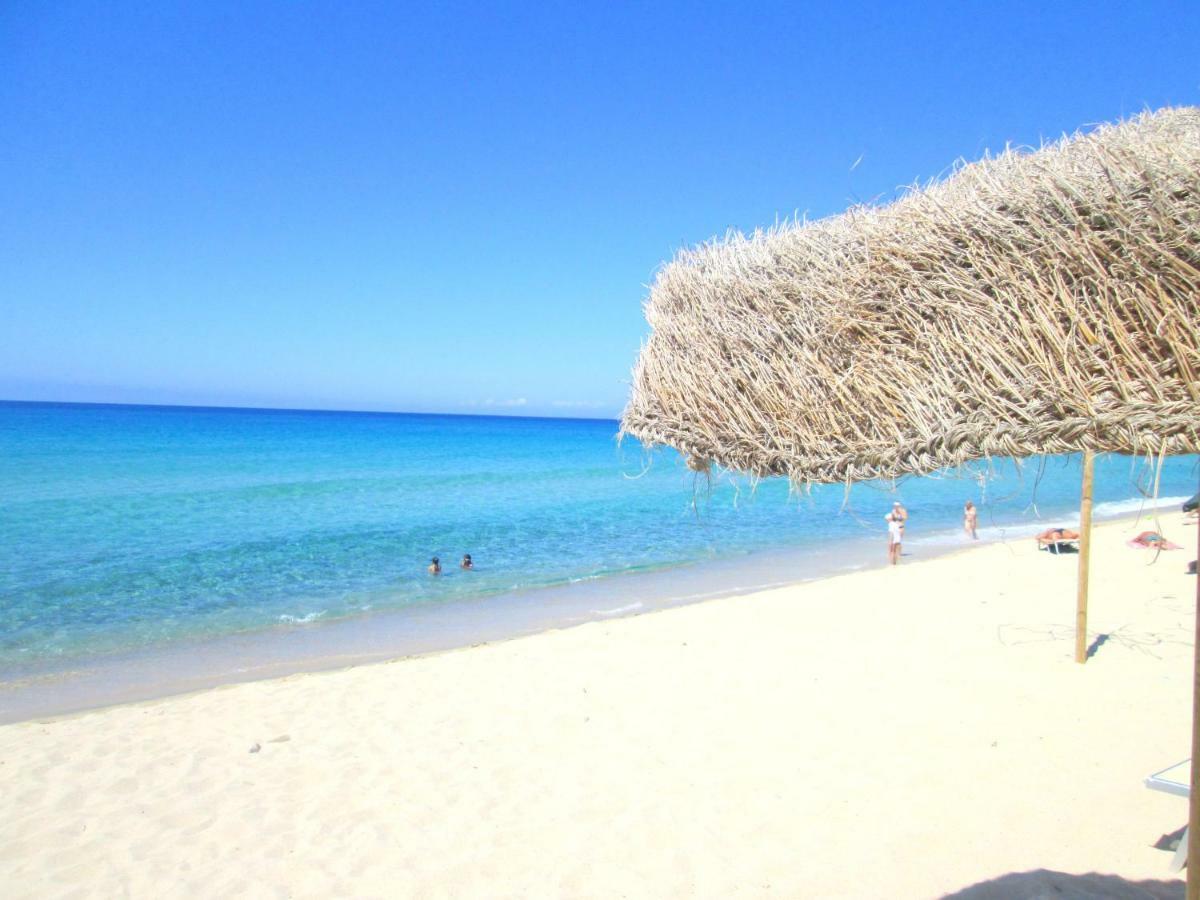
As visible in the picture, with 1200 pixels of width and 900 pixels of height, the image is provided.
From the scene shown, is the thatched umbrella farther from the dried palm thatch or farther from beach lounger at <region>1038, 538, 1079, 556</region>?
beach lounger at <region>1038, 538, 1079, 556</region>

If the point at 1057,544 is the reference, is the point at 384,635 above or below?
below

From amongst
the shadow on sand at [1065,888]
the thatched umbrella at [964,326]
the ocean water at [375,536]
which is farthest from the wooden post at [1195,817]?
the shadow on sand at [1065,888]

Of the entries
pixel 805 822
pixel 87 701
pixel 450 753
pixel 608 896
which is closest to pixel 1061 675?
pixel 805 822

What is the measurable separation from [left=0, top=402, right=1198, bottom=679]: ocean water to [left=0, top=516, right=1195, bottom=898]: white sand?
1838 millimetres

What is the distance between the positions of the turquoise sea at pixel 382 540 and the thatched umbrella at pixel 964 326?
7.6 inches

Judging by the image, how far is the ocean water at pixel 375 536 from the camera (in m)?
10.4

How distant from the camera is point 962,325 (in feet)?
5.71

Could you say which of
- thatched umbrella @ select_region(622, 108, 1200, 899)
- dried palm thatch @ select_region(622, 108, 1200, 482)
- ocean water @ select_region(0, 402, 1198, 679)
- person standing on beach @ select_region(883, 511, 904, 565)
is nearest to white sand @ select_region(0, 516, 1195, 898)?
ocean water @ select_region(0, 402, 1198, 679)

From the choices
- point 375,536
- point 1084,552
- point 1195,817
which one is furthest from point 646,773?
point 375,536

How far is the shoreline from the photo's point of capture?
26.7ft

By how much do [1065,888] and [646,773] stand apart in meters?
2.56

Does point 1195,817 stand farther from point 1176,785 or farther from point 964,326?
point 1176,785

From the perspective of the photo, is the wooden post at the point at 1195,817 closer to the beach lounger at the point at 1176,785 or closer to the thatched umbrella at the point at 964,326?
the thatched umbrella at the point at 964,326

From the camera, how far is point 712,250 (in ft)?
7.83
